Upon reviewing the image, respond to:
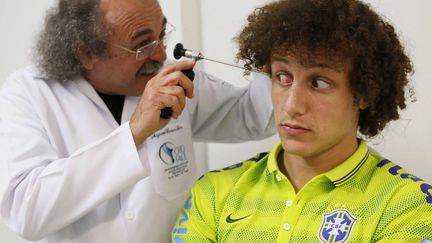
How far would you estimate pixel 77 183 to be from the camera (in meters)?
1.29

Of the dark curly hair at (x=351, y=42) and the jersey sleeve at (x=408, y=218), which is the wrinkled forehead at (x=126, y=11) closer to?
the dark curly hair at (x=351, y=42)

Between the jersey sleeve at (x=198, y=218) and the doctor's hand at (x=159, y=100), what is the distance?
19 centimetres

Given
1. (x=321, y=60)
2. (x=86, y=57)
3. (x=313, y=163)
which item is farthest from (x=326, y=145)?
(x=86, y=57)

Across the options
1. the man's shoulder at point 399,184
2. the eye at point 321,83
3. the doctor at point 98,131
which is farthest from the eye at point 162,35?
the man's shoulder at point 399,184

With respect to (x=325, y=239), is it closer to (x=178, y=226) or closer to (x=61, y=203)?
(x=178, y=226)

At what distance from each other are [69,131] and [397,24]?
3.42ft

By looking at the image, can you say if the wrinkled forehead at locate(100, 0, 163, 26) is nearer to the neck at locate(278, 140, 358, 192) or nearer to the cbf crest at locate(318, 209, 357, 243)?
the neck at locate(278, 140, 358, 192)

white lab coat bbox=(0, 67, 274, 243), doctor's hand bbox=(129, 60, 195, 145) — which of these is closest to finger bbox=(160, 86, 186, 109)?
doctor's hand bbox=(129, 60, 195, 145)

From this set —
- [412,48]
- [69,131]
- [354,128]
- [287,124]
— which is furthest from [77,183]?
[412,48]

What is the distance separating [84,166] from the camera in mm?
1297

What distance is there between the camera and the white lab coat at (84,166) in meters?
1.28

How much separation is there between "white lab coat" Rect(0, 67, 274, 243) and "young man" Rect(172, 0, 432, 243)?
0.18 m

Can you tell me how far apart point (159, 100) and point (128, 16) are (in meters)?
0.30

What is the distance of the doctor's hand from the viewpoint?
129cm
